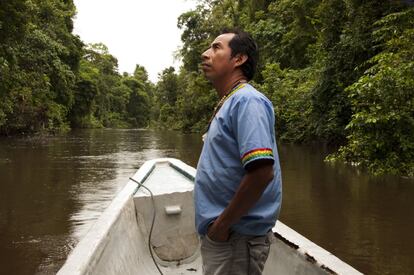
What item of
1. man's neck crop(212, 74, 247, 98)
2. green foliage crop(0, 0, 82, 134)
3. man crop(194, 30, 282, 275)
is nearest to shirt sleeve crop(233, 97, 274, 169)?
man crop(194, 30, 282, 275)

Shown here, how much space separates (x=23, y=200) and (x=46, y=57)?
43.6ft

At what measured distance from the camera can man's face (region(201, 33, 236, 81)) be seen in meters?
1.83

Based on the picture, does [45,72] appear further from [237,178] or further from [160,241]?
[237,178]

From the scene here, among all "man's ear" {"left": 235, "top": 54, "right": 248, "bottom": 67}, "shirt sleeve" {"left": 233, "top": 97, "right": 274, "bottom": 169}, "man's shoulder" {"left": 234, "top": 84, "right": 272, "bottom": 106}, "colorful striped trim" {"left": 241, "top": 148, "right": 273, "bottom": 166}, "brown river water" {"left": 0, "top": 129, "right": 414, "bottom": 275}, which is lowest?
"brown river water" {"left": 0, "top": 129, "right": 414, "bottom": 275}

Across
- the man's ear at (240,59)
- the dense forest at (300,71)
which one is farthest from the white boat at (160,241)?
the dense forest at (300,71)

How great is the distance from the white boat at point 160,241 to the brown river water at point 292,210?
3.83ft

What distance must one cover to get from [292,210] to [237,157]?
18.1 feet

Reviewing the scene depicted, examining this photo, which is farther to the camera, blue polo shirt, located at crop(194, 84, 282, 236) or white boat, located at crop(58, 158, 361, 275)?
white boat, located at crop(58, 158, 361, 275)

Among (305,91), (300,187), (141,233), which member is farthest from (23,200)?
(305,91)

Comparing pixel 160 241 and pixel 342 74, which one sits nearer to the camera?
pixel 160 241

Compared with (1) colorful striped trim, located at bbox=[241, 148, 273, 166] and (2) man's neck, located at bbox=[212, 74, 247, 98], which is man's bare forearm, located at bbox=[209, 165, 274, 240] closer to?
(1) colorful striped trim, located at bbox=[241, 148, 273, 166]

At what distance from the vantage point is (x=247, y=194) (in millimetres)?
1587

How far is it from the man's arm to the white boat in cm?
99

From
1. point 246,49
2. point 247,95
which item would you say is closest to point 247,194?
point 247,95
